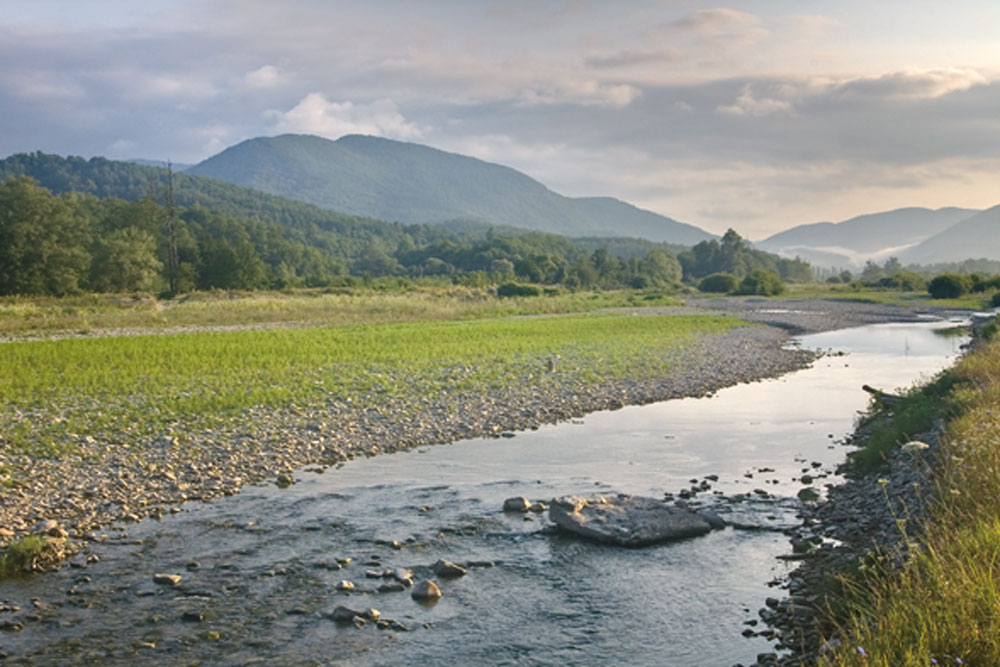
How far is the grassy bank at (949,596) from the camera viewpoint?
623cm

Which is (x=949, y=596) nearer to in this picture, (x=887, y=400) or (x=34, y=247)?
(x=887, y=400)

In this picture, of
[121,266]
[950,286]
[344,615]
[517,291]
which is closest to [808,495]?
[344,615]

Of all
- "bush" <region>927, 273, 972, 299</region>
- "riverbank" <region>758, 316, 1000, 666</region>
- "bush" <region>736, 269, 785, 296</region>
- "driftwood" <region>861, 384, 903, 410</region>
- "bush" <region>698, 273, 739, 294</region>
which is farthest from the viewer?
"bush" <region>698, 273, 739, 294</region>

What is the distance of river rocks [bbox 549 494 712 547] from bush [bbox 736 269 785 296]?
453 feet

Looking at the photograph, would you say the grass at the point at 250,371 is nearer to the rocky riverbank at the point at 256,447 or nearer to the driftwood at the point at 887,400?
the rocky riverbank at the point at 256,447

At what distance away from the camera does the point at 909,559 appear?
900cm

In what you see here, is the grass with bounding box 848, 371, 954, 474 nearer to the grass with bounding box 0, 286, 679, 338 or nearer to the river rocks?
the river rocks

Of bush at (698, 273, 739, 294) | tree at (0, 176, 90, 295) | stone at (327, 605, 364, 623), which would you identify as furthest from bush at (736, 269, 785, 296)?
stone at (327, 605, 364, 623)

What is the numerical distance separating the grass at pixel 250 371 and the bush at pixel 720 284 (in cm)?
11935

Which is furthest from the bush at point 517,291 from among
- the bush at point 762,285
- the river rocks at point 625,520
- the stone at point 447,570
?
the stone at point 447,570

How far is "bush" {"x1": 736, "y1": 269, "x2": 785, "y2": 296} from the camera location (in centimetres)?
14538

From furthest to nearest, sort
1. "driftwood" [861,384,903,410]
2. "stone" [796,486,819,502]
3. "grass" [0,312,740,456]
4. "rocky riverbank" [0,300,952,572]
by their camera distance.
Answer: "driftwood" [861,384,903,410], "grass" [0,312,740,456], "stone" [796,486,819,502], "rocky riverbank" [0,300,952,572]

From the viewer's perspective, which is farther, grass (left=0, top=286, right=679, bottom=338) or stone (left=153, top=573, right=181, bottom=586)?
grass (left=0, top=286, right=679, bottom=338)

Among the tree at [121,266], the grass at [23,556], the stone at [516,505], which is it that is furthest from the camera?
the tree at [121,266]
